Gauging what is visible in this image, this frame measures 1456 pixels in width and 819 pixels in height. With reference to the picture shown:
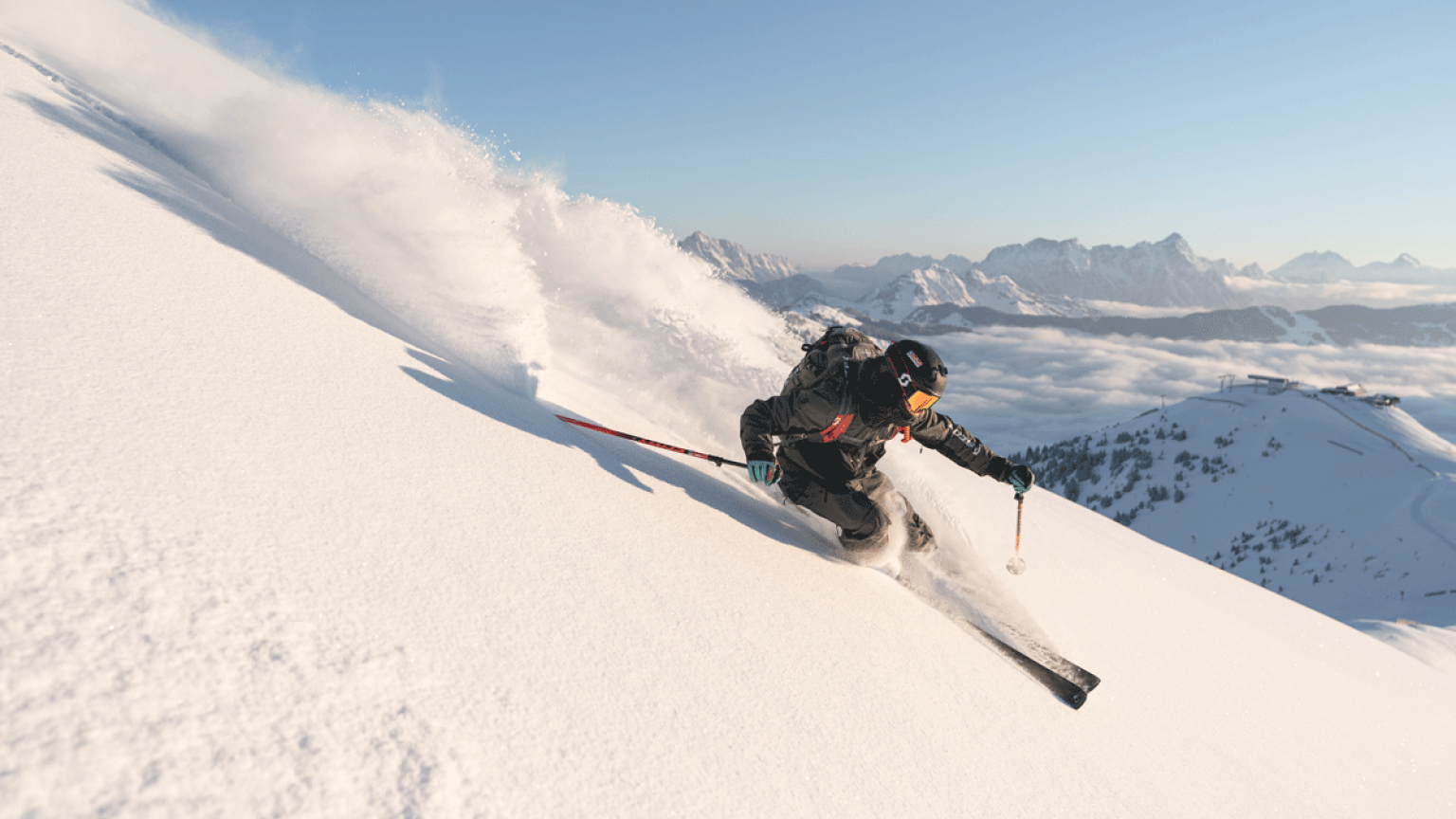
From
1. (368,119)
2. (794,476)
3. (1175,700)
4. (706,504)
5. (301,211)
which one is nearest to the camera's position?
(1175,700)

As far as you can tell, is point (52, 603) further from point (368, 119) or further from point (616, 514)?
point (368, 119)

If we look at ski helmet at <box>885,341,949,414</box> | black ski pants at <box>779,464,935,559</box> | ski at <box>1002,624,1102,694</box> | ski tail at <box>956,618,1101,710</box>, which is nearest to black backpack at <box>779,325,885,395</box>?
ski helmet at <box>885,341,949,414</box>

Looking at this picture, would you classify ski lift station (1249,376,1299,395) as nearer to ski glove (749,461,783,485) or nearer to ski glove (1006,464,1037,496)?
ski glove (1006,464,1037,496)

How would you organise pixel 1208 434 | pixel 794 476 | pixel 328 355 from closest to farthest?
pixel 328 355, pixel 794 476, pixel 1208 434

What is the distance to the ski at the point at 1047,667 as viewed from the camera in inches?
156

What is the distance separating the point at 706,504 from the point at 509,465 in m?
1.67

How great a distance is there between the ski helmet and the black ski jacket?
239 millimetres

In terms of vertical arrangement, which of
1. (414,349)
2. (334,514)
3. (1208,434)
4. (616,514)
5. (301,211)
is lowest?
(334,514)

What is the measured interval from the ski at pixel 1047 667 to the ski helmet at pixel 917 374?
1639 millimetres

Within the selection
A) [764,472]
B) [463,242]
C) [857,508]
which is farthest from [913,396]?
[463,242]

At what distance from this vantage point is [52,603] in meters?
1.58

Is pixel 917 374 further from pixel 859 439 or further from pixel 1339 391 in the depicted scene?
pixel 1339 391

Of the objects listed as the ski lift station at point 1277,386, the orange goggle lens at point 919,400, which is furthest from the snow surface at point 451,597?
the ski lift station at point 1277,386

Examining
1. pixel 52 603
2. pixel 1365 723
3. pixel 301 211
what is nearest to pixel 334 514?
pixel 52 603
